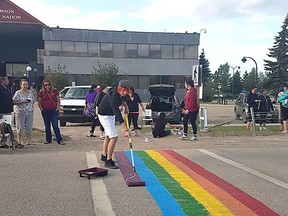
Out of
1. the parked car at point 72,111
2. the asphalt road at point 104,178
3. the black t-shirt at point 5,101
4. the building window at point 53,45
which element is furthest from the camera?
the building window at point 53,45

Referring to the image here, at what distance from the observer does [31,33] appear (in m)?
53.2

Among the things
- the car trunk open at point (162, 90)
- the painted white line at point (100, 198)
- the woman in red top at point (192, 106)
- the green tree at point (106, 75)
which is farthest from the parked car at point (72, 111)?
the green tree at point (106, 75)

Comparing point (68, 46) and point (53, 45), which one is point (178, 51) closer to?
point (68, 46)

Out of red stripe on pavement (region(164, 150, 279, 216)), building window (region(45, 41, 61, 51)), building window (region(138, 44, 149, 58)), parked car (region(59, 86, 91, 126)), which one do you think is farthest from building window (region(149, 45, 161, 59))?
red stripe on pavement (region(164, 150, 279, 216))

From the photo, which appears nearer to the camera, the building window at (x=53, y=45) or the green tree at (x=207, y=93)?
the building window at (x=53, y=45)

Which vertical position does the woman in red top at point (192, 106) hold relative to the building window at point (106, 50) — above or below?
below

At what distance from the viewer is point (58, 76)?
1729 inches

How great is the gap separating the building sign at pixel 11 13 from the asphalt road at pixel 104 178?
3407cm

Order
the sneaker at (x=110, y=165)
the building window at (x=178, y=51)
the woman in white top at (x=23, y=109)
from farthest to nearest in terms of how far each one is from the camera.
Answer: the building window at (x=178, y=51) → the woman in white top at (x=23, y=109) → the sneaker at (x=110, y=165)

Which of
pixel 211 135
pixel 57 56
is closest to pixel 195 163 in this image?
pixel 211 135

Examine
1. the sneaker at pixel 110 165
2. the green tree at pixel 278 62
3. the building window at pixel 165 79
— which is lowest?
the sneaker at pixel 110 165

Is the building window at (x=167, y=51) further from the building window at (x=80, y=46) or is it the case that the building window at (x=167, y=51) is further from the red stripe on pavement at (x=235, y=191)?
the red stripe on pavement at (x=235, y=191)

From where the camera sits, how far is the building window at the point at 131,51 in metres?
51.7

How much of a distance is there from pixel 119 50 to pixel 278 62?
30058 millimetres
